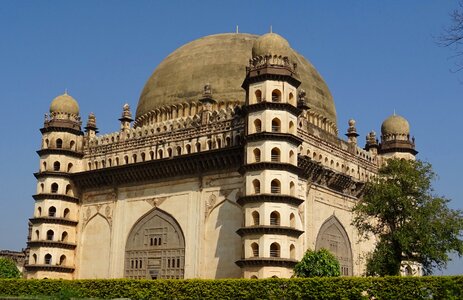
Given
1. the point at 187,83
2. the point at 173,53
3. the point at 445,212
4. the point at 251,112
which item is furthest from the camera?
the point at 173,53

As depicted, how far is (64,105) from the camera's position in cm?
4475

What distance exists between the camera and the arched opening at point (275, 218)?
108 feet

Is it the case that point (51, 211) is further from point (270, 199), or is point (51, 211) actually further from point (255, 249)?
Result: point (270, 199)

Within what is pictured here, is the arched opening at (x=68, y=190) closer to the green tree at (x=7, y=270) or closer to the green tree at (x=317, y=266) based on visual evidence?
the green tree at (x=7, y=270)

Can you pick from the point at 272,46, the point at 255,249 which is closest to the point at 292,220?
the point at 255,249

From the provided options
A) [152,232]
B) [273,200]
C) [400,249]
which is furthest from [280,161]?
[152,232]

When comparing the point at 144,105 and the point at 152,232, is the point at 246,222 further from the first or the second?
the point at 144,105

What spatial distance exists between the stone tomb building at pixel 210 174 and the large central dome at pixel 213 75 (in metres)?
0.10

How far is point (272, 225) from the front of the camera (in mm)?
32562

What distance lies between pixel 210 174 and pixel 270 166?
515cm

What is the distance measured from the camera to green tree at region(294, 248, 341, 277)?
29969mm

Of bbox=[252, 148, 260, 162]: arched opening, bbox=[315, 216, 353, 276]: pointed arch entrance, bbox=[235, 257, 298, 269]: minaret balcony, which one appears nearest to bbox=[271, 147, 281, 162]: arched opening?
bbox=[252, 148, 260, 162]: arched opening

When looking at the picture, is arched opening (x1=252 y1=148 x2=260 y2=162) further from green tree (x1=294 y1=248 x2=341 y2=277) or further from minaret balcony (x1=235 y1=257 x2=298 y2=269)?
green tree (x1=294 y1=248 x2=341 y2=277)

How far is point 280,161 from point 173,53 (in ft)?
57.7
